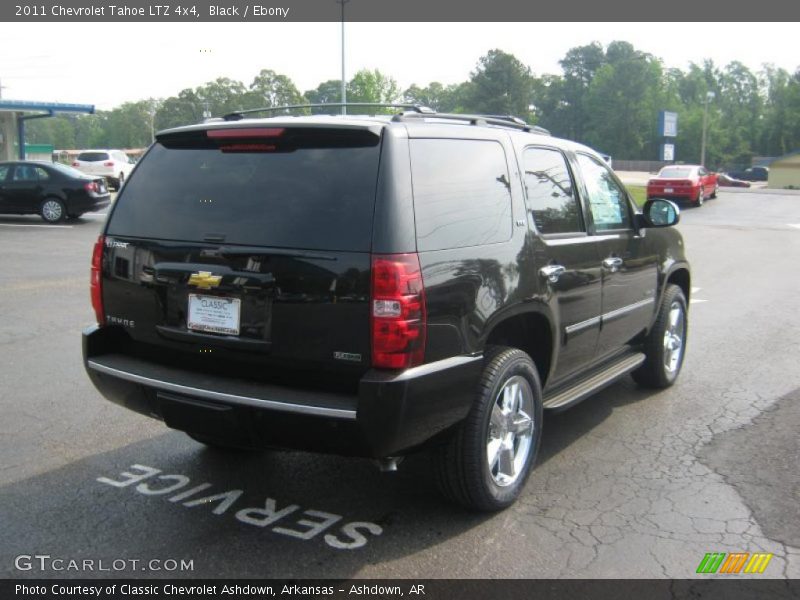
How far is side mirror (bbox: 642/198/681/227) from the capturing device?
5484 millimetres

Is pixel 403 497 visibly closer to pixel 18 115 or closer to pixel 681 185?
pixel 681 185

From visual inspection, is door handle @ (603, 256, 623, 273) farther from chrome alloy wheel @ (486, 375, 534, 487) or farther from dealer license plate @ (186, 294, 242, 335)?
dealer license plate @ (186, 294, 242, 335)

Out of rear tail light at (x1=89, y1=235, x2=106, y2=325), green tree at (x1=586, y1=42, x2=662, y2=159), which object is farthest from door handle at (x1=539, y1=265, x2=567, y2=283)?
green tree at (x1=586, y1=42, x2=662, y2=159)

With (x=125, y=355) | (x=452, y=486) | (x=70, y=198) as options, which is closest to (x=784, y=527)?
(x=452, y=486)

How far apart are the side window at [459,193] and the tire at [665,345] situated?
92.9 inches

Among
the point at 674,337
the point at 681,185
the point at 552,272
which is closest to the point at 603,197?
the point at 552,272

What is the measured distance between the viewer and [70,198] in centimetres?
1909

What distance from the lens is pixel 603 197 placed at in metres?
5.23

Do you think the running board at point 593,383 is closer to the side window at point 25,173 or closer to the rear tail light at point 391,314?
the rear tail light at point 391,314

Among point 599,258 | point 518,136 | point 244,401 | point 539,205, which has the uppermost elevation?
point 518,136

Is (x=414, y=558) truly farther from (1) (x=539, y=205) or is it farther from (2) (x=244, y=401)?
(1) (x=539, y=205)

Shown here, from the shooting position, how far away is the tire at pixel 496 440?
3.64 m

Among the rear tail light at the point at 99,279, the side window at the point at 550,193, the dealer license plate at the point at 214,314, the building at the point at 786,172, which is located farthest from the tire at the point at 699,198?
the building at the point at 786,172

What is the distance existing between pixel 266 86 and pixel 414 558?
67.6 m
